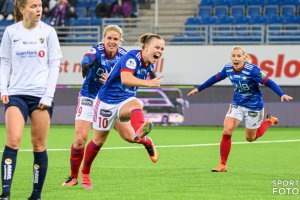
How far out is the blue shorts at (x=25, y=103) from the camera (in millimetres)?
8680

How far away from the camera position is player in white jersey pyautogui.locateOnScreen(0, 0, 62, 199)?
8.68 meters

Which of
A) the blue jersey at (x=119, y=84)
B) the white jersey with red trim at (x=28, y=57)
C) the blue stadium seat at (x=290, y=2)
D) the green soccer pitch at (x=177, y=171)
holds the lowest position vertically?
the green soccer pitch at (x=177, y=171)

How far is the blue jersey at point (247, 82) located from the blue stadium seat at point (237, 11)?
14.7 metres

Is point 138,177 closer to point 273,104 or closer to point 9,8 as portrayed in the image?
point 273,104

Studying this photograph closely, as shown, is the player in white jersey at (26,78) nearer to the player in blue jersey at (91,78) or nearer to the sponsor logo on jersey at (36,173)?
the sponsor logo on jersey at (36,173)

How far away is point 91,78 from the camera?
11.4m

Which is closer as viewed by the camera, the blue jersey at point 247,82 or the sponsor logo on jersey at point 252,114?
the blue jersey at point 247,82

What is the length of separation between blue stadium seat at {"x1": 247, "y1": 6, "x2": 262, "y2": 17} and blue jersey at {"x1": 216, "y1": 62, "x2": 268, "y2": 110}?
14607mm

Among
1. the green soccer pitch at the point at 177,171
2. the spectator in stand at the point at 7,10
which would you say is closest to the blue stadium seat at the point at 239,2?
the green soccer pitch at the point at 177,171

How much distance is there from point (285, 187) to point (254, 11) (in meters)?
18.4

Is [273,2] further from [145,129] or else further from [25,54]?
[25,54]

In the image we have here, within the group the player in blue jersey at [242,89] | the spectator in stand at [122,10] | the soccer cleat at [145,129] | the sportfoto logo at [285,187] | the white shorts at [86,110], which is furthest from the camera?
the spectator in stand at [122,10]

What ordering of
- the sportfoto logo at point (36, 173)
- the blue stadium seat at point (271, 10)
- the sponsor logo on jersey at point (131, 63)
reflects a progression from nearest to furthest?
the sportfoto logo at point (36, 173) < the sponsor logo on jersey at point (131, 63) < the blue stadium seat at point (271, 10)

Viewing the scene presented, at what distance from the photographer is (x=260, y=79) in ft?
45.6
